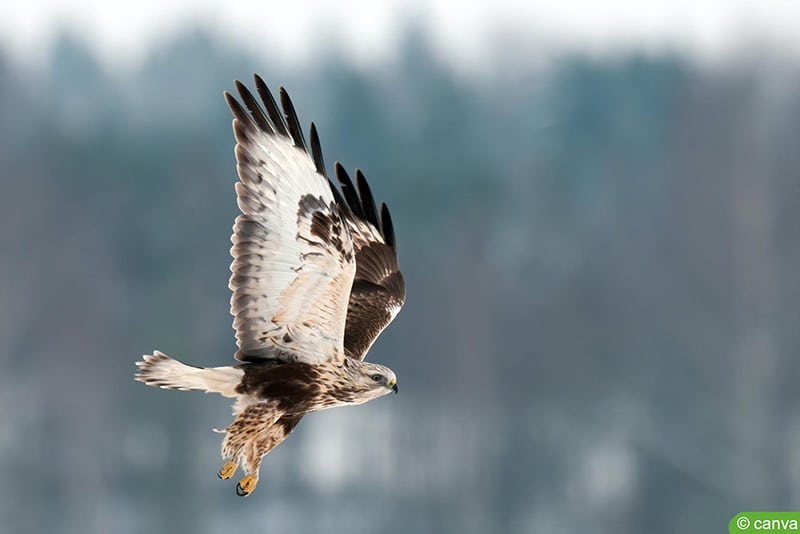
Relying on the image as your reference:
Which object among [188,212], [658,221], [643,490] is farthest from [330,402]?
[658,221]

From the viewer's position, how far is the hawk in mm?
7035

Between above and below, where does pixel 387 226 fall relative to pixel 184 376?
above

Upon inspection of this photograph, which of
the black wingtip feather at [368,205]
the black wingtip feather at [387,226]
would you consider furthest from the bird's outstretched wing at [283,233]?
the black wingtip feather at [387,226]

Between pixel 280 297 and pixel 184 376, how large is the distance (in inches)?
20.8

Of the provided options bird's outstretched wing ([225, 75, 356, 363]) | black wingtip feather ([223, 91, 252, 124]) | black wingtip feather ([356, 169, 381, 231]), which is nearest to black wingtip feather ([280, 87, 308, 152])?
bird's outstretched wing ([225, 75, 356, 363])

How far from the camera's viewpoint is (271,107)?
7035mm

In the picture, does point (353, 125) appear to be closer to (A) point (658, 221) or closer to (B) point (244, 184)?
(A) point (658, 221)

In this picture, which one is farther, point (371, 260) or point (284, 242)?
point (371, 260)

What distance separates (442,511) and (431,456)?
1.76 metres

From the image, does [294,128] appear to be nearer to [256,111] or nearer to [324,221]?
[256,111]

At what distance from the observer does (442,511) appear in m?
31.9

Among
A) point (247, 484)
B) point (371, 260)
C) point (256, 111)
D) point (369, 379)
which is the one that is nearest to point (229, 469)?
point (247, 484)

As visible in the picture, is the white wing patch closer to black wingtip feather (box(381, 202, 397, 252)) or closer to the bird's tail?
the bird's tail

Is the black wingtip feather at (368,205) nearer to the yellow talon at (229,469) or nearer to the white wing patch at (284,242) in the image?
the white wing patch at (284,242)
